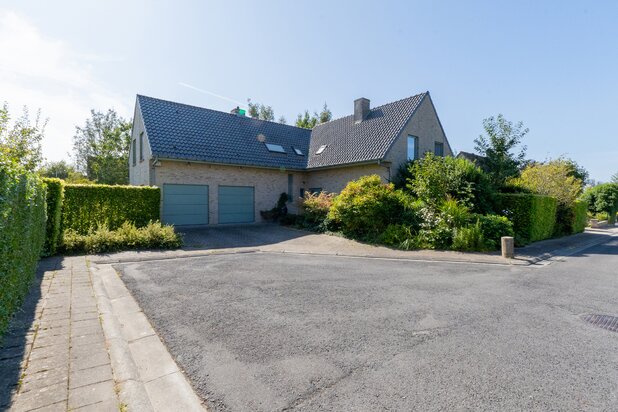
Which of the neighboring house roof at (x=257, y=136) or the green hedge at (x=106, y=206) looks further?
the neighboring house roof at (x=257, y=136)

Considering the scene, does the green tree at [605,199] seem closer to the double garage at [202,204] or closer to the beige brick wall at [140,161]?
the double garage at [202,204]

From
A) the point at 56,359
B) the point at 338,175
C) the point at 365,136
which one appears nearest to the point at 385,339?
the point at 56,359

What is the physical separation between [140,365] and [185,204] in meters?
11.8

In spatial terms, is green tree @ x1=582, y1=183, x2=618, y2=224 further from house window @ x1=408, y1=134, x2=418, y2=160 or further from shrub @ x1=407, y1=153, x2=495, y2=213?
shrub @ x1=407, y1=153, x2=495, y2=213

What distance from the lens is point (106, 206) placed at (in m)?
10.3

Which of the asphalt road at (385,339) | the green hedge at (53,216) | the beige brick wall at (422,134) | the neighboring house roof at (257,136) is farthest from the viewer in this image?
the beige brick wall at (422,134)

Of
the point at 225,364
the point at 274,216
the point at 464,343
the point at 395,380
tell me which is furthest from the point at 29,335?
the point at 274,216

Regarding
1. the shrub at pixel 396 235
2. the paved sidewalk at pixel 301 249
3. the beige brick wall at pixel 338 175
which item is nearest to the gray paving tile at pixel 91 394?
the paved sidewalk at pixel 301 249

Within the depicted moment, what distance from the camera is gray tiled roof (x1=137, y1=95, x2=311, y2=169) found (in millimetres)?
13703

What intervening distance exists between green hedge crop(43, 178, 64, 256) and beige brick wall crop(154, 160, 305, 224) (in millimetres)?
4915

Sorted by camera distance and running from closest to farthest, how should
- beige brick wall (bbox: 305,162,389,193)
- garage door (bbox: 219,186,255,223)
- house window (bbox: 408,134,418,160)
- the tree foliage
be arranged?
the tree foliage → garage door (bbox: 219,186,255,223) → beige brick wall (bbox: 305,162,389,193) → house window (bbox: 408,134,418,160)

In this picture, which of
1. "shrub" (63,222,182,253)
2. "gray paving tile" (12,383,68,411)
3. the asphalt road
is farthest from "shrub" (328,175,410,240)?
"gray paving tile" (12,383,68,411)

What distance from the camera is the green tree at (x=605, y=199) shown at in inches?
1020

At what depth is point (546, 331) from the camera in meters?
3.73
